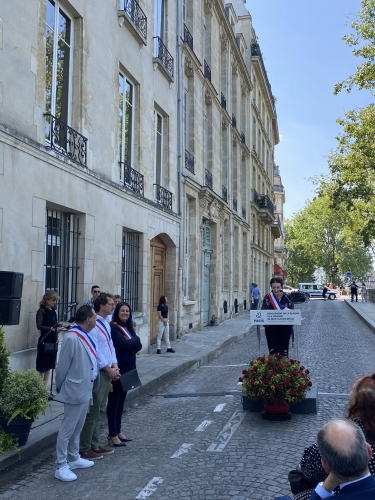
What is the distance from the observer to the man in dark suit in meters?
2.19

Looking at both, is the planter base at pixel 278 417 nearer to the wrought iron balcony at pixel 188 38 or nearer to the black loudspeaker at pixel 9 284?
the black loudspeaker at pixel 9 284

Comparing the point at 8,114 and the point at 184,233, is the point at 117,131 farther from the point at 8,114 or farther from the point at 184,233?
the point at 184,233

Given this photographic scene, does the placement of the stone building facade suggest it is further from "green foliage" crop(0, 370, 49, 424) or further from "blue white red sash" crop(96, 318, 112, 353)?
"blue white red sash" crop(96, 318, 112, 353)

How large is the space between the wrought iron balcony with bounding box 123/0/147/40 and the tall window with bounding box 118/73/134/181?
136cm

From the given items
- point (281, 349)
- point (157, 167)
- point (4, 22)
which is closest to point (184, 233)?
point (157, 167)

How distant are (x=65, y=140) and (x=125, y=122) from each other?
11.0 ft

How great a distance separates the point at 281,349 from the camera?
8.27m

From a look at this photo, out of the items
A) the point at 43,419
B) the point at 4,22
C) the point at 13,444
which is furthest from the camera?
the point at 4,22

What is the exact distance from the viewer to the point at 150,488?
448 centimetres

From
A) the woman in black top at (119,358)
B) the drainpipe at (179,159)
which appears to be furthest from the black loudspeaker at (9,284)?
the drainpipe at (179,159)

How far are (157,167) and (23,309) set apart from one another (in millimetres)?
7864

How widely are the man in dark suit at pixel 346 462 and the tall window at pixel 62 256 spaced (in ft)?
23.5

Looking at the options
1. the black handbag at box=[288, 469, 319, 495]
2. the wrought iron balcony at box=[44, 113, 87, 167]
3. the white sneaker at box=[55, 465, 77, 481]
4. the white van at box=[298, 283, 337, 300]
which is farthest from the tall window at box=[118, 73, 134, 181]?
the white van at box=[298, 283, 337, 300]

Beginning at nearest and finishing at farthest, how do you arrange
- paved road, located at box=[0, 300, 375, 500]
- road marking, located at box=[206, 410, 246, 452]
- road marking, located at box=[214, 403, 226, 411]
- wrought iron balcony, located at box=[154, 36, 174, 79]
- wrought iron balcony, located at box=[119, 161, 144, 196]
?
paved road, located at box=[0, 300, 375, 500] < road marking, located at box=[206, 410, 246, 452] < road marking, located at box=[214, 403, 226, 411] < wrought iron balcony, located at box=[119, 161, 144, 196] < wrought iron balcony, located at box=[154, 36, 174, 79]
